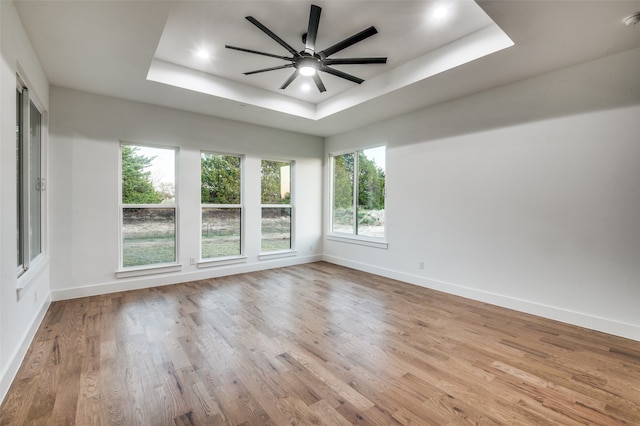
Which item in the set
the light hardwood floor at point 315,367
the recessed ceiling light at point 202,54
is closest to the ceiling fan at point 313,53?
the recessed ceiling light at point 202,54

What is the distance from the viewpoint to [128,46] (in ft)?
9.31

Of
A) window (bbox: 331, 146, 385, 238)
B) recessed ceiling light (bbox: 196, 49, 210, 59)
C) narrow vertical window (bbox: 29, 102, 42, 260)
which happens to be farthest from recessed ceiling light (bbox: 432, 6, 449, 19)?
narrow vertical window (bbox: 29, 102, 42, 260)

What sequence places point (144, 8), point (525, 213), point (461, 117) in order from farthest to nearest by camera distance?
point (461, 117), point (525, 213), point (144, 8)

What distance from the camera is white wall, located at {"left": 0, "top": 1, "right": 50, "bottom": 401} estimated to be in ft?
6.52

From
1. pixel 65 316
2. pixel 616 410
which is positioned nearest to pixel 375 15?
pixel 616 410

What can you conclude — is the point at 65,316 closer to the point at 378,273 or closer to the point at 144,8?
the point at 144,8

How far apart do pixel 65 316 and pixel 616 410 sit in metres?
4.87

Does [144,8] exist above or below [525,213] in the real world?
above

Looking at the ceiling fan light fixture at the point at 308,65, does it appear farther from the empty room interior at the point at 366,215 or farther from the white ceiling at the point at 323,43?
the white ceiling at the point at 323,43

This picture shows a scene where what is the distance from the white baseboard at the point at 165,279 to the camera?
391cm

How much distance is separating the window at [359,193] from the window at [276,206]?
101cm

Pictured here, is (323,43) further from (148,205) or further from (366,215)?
(148,205)

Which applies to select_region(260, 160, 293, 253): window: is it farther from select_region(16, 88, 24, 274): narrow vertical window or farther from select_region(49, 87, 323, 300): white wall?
select_region(16, 88, 24, 274): narrow vertical window

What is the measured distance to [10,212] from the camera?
2170 mm
